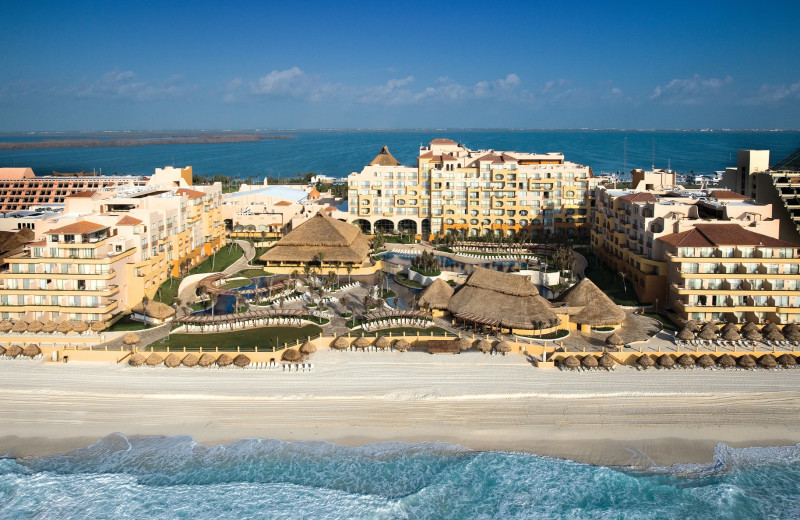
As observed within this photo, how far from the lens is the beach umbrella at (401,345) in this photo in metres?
34.3

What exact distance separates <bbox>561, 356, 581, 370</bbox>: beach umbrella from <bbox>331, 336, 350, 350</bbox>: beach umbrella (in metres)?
11.3

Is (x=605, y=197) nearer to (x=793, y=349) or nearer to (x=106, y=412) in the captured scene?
(x=793, y=349)

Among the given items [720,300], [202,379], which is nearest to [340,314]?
[202,379]

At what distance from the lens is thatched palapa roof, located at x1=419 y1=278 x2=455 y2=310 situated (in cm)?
4032

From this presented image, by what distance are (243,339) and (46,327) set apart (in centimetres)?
1084

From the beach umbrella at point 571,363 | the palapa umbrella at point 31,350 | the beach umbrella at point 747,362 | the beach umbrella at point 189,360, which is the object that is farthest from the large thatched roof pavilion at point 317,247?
the beach umbrella at point 747,362

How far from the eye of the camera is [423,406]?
94.6ft

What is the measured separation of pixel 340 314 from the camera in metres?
40.7

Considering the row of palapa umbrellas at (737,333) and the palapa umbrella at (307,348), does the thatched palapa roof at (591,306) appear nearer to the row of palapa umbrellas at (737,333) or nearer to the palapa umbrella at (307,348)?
the row of palapa umbrellas at (737,333)

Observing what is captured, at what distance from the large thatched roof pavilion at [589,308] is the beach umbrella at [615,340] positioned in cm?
263

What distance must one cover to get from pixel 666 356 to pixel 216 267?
3590 cm

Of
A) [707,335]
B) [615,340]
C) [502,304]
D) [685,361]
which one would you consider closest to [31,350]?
[502,304]

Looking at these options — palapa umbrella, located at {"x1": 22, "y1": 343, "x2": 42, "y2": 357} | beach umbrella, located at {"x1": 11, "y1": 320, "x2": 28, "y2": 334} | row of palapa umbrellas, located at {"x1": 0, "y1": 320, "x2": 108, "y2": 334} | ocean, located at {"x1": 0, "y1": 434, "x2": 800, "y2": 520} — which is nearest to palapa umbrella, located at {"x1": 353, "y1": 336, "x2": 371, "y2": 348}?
ocean, located at {"x1": 0, "y1": 434, "x2": 800, "y2": 520}

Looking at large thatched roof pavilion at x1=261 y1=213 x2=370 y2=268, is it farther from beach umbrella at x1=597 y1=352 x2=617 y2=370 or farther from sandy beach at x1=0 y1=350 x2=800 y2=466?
beach umbrella at x1=597 y1=352 x2=617 y2=370
